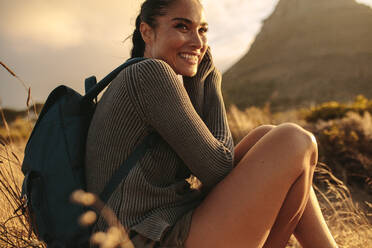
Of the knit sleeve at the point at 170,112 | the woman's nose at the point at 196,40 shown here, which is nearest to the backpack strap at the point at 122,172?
the knit sleeve at the point at 170,112

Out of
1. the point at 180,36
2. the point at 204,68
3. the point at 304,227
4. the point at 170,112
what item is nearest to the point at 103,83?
the point at 170,112

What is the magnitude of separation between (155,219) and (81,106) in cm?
63

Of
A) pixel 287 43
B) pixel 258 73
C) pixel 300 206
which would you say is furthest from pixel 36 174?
pixel 287 43

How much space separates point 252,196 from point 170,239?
1.34 feet

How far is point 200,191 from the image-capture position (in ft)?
5.25

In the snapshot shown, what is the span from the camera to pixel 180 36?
1.85 metres

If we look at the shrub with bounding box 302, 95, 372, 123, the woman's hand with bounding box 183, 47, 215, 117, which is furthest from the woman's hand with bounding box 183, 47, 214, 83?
the shrub with bounding box 302, 95, 372, 123

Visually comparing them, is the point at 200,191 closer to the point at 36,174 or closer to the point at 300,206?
the point at 300,206

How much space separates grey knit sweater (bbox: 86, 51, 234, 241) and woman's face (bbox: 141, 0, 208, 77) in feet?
1.85

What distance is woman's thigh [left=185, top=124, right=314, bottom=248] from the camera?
1318 millimetres

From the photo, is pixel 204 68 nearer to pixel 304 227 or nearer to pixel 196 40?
pixel 196 40

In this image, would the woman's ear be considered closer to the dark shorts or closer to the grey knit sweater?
the grey knit sweater

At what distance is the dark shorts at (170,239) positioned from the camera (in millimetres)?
1308

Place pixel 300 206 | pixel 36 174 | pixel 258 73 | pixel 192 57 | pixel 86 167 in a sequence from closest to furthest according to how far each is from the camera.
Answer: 1. pixel 36 174
2. pixel 86 167
3. pixel 300 206
4. pixel 192 57
5. pixel 258 73
